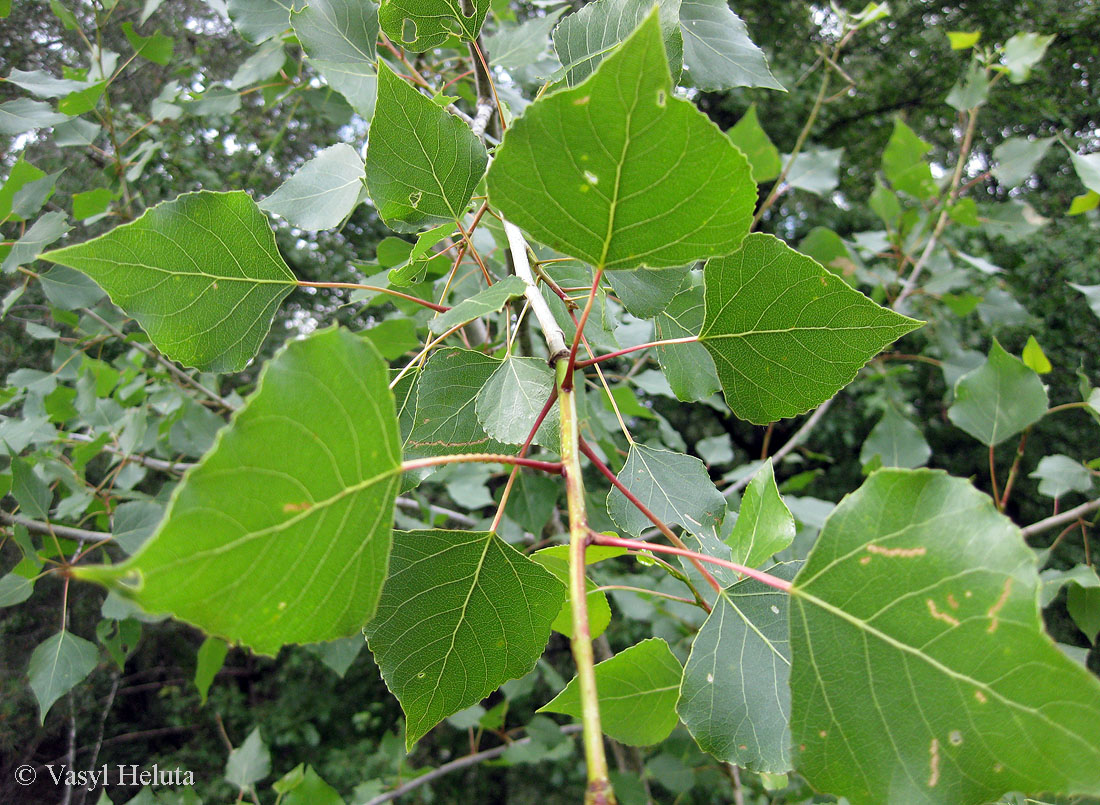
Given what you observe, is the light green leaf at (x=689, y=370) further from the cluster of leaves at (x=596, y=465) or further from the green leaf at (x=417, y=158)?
the green leaf at (x=417, y=158)

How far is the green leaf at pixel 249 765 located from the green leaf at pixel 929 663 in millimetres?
1294

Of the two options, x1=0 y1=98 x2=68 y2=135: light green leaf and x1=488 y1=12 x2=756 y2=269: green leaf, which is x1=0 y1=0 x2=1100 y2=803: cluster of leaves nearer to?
x1=488 y1=12 x2=756 y2=269: green leaf

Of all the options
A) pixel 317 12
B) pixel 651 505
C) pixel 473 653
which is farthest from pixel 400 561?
pixel 317 12

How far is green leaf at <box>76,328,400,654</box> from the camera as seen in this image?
25 cm

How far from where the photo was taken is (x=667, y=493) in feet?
1.77

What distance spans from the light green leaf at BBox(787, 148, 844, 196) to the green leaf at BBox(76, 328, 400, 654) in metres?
1.61

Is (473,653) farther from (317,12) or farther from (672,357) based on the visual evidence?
(317,12)

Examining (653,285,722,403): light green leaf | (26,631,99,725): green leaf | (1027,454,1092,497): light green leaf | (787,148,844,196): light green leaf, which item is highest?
(653,285,722,403): light green leaf

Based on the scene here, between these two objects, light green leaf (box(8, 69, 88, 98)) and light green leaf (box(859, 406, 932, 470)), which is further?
light green leaf (box(859, 406, 932, 470))

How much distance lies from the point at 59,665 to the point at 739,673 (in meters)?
1.28

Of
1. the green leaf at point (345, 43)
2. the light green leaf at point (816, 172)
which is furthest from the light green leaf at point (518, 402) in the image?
the light green leaf at point (816, 172)

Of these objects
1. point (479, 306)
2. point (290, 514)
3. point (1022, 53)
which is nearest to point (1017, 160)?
point (1022, 53)

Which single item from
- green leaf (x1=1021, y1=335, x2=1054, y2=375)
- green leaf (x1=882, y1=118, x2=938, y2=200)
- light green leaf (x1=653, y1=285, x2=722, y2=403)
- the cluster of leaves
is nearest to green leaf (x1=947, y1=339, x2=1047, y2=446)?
green leaf (x1=1021, y1=335, x2=1054, y2=375)

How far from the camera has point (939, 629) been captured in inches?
12.0
